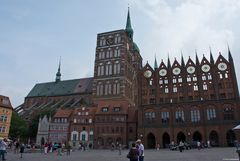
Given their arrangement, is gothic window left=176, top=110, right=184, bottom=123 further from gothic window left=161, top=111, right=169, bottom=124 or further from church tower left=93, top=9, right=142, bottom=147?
church tower left=93, top=9, right=142, bottom=147

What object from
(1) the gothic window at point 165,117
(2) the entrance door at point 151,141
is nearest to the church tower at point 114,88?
(2) the entrance door at point 151,141

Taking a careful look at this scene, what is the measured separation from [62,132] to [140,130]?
922 inches

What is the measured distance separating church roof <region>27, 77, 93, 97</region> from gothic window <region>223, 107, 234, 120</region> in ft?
160

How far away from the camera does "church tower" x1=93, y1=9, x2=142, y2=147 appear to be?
59.5m

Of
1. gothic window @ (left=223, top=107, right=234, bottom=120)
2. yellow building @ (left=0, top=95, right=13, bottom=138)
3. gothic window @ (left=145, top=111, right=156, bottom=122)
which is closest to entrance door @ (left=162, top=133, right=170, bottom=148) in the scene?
gothic window @ (left=145, top=111, right=156, bottom=122)

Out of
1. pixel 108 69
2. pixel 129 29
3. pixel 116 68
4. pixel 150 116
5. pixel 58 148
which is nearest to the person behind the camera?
pixel 58 148

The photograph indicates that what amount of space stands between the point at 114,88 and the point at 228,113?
35769 millimetres

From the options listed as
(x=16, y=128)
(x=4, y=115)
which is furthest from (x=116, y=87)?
(x=4, y=115)

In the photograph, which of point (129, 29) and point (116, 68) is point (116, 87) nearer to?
point (116, 68)

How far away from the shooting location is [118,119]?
2371 inches

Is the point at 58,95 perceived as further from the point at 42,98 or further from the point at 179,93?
the point at 179,93

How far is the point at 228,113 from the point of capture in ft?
160

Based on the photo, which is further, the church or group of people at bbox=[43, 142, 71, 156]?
the church

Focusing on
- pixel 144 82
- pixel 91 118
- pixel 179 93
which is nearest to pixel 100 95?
pixel 91 118
